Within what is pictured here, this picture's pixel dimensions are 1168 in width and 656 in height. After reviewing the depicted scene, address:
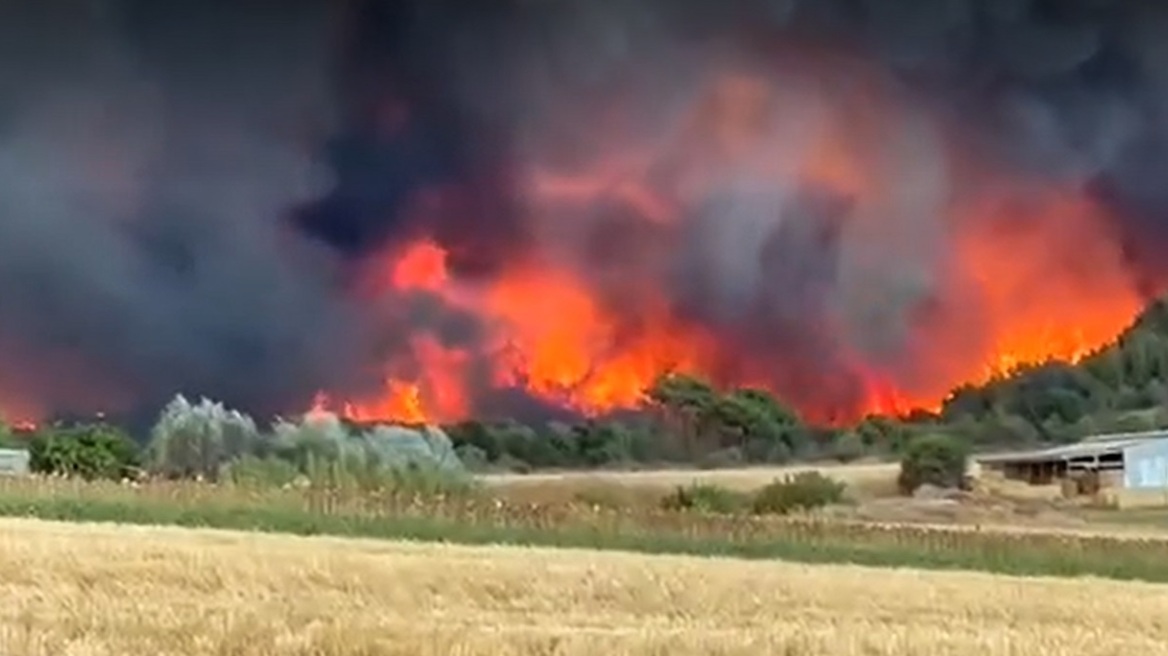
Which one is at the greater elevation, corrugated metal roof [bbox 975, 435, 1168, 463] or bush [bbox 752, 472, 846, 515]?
corrugated metal roof [bbox 975, 435, 1168, 463]

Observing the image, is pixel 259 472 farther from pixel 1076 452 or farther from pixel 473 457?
pixel 1076 452

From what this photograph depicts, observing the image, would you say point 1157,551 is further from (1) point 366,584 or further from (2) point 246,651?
(2) point 246,651

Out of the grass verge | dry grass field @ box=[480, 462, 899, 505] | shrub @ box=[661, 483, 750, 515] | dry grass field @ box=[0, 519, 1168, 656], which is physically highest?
dry grass field @ box=[480, 462, 899, 505]

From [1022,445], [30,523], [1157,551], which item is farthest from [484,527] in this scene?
[1022,445]

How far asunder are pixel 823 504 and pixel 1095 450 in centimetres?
Result: 949

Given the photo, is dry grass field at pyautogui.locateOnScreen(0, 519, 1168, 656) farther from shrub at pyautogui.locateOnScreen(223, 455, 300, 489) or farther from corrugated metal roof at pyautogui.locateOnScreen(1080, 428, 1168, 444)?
corrugated metal roof at pyautogui.locateOnScreen(1080, 428, 1168, 444)

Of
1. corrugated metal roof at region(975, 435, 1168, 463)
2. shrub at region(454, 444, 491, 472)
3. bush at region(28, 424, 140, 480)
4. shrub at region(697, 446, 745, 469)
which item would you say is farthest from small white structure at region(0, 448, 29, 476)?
corrugated metal roof at region(975, 435, 1168, 463)

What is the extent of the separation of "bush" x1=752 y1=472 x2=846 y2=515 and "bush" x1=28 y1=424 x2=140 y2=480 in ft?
44.0

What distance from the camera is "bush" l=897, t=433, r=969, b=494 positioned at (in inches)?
1892

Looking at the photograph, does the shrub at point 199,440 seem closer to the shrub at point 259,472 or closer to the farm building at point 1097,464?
the shrub at point 259,472

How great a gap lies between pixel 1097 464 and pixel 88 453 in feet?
79.1

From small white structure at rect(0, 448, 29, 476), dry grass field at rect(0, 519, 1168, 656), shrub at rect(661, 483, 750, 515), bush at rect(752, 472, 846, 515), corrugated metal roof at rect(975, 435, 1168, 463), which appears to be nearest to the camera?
dry grass field at rect(0, 519, 1168, 656)

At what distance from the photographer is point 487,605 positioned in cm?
2027

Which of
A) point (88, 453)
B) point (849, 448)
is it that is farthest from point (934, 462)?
point (88, 453)
